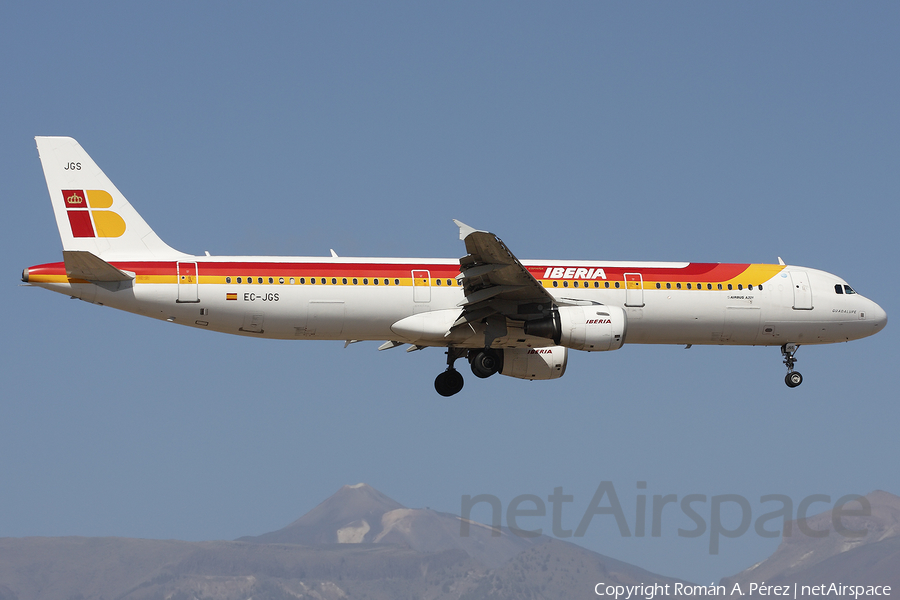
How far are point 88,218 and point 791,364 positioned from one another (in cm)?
2385

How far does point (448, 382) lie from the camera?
39.1 meters

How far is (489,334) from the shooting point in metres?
35.5

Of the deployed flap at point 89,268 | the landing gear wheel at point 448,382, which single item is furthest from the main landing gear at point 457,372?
the deployed flap at point 89,268

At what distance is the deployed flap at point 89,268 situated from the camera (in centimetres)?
3281

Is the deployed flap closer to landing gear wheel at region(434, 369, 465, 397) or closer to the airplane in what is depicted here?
the airplane

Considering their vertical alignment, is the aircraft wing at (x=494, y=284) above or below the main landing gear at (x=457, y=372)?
above

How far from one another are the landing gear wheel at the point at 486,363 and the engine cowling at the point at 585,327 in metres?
3.07

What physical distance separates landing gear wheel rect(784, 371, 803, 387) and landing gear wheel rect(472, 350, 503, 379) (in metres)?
10.2

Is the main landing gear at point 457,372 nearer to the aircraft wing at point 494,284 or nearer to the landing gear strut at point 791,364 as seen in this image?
the aircraft wing at point 494,284

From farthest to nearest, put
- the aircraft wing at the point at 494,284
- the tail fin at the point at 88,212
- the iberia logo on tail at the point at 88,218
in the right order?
the iberia logo on tail at the point at 88,218, the tail fin at the point at 88,212, the aircraft wing at the point at 494,284

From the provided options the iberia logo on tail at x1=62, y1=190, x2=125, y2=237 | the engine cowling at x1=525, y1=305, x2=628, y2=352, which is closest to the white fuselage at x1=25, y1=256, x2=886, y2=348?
the engine cowling at x1=525, y1=305, x2=628, y2=352

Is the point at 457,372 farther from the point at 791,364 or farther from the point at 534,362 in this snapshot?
the point at 791,364

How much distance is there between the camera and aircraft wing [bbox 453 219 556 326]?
32.8 meters

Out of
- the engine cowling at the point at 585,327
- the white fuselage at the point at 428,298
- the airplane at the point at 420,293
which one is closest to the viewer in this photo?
the airplane at the point at 420,293
